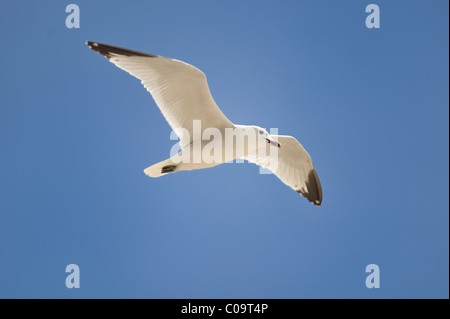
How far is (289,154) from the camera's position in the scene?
20.5 feet

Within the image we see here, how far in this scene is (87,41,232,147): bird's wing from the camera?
4.95m

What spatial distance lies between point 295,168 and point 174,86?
6.81 feet

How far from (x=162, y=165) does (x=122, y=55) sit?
120 centimetres

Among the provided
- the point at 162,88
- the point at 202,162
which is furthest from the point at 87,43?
the point at 202,162

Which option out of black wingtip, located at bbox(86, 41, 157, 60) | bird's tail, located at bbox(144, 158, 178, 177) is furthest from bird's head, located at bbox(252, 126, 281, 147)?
black wingtip, located at bbox(86, 41, 157, 60)

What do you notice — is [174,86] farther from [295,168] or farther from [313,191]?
[313,191]

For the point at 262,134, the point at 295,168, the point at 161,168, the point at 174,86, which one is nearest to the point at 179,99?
the point at 174,86

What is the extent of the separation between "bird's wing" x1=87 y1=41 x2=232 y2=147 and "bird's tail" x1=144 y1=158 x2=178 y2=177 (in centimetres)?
31

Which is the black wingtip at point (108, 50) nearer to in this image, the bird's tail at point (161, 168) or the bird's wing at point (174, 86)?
the bird's wing at point (174, 86)

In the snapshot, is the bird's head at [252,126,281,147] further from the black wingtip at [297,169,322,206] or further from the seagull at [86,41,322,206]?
the black wingtip at [297,169,322,206]

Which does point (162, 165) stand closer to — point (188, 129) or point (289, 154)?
point (188, 129)

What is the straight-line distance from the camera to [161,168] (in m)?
5.26

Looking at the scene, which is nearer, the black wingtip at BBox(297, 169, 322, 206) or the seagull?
the seagull

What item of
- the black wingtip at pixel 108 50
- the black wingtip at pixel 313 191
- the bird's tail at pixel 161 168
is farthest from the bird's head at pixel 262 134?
the black wingtip at pixel 108 50
